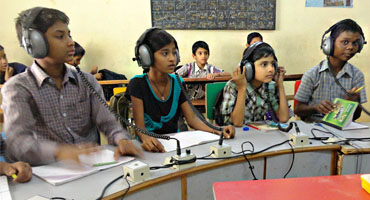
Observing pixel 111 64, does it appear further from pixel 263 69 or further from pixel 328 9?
pixel 328 9

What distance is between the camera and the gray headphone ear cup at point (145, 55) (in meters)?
1.51

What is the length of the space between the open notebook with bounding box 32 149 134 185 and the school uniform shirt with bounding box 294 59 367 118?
1429mm

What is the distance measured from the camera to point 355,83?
1.94m

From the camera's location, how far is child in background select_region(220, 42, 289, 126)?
1.68 metres

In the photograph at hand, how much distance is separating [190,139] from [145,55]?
1.71ft

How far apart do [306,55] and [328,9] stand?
76 cm

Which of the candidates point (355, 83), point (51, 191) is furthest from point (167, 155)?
point (355, 83)

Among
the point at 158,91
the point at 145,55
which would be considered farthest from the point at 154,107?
the point at 145,55

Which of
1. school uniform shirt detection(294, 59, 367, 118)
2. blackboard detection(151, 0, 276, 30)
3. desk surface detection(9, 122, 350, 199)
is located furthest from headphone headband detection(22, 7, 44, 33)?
blackboard detection(151, 0, 276, 30)

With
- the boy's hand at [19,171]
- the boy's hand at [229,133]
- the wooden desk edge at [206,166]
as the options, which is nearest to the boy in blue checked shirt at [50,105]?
the boy's hand at [19,171]

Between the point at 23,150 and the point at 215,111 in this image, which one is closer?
the point at 23,150

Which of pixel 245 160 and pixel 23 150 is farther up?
pixel 23 150

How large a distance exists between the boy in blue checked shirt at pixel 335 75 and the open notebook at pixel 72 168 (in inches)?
54.3

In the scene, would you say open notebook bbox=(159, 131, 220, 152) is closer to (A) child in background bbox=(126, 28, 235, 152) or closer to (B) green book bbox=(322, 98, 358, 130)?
(A) child in background bbox=(126, 28, 235, 152)
